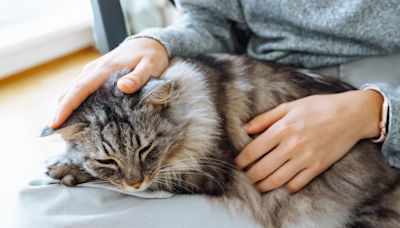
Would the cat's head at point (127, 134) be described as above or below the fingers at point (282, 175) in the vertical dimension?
above

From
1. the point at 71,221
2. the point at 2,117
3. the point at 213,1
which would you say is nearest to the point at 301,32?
the point at 213,1

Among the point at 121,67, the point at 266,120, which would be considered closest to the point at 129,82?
the point at 121,67

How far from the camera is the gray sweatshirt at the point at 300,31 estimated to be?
1.12 m

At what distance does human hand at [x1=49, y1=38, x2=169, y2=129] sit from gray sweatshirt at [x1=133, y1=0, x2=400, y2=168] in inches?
2.4

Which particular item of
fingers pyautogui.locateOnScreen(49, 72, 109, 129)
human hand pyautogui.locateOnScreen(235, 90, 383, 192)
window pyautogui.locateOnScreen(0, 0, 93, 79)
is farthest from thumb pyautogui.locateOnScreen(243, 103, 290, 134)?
window pyautogui.locateOnScreen(0, 0, 93, 79)

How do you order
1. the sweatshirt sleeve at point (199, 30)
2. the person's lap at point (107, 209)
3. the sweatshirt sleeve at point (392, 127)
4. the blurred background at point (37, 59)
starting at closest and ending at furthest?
the person's lap at point (107, 209) < the sweatshirt sleeve at point (392, 127) < the sweatshirt sleeve at point (199, 30) < the blurred background at point (37, 59)

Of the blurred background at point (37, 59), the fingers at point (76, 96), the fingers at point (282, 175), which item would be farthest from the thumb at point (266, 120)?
the blurred background at point (37, 59)

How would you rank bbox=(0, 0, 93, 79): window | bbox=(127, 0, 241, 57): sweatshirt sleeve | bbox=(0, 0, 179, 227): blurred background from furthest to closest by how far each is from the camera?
bbox=(0, 0, 93, 79): window → bbox=(0, 0, 179, 227): blurred background → bbox=(127, 0, 241, 57): sweatshirt sleeve

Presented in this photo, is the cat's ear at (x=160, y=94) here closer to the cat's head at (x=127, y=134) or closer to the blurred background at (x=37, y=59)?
the cat's head at (x=127, y=134)

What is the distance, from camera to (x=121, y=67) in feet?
3.57

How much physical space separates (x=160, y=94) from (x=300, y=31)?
0.46 m

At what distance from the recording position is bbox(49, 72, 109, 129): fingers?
1000mm

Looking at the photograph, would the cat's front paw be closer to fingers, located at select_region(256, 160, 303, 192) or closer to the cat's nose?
the cat's nose

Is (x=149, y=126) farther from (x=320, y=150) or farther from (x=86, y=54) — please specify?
(x=86, y=54)
